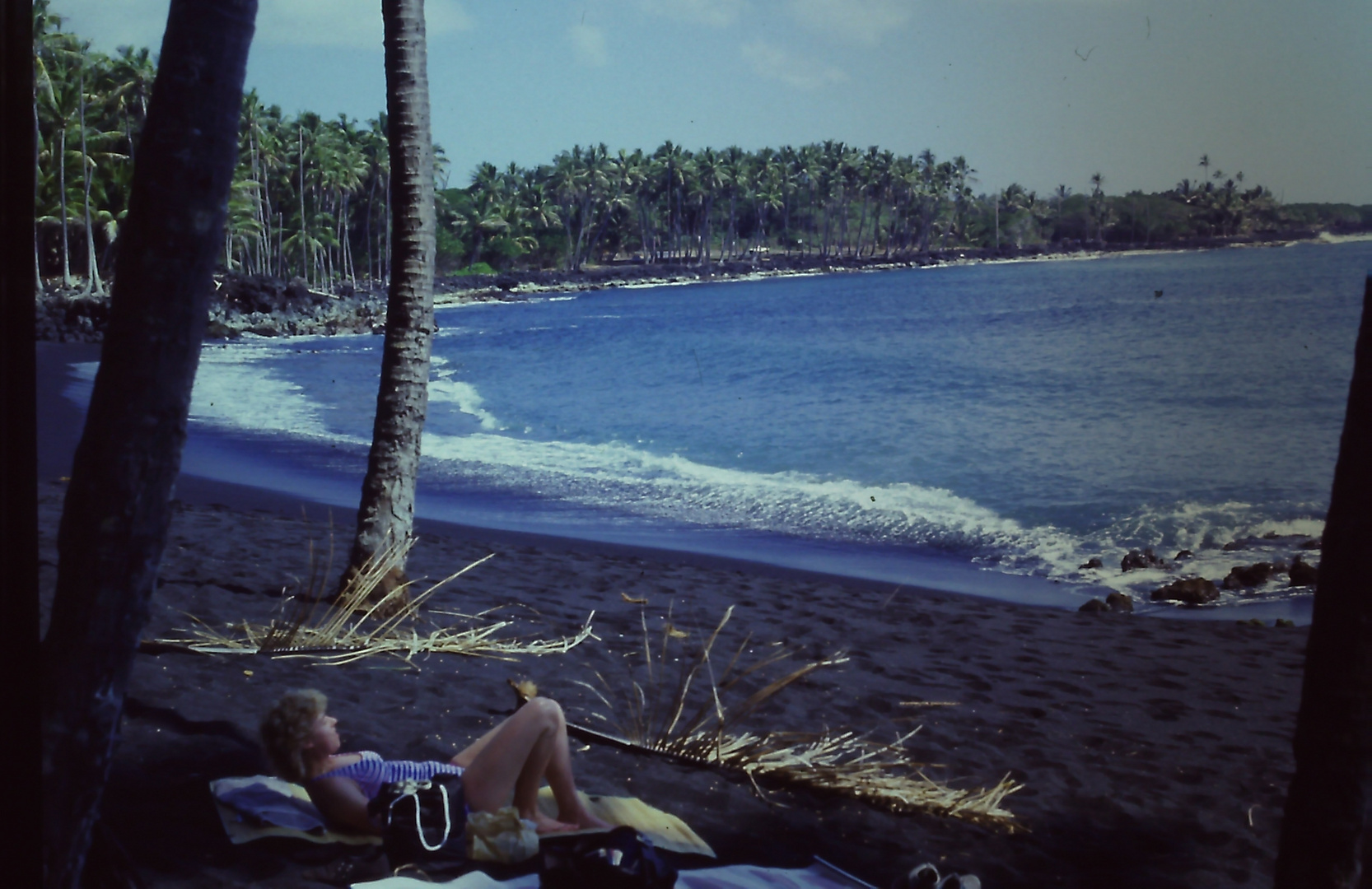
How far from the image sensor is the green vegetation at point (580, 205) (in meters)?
13.0

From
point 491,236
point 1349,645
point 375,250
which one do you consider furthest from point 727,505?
point 491,236

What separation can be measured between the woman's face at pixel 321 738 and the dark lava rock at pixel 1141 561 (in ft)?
24.8

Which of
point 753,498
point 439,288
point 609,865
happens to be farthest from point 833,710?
point 439,288

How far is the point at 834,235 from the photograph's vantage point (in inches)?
3110

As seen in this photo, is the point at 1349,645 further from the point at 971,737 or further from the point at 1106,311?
the point at 1106,311

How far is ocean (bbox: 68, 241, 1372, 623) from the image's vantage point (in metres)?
9.51

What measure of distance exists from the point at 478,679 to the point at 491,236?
58.3 meters

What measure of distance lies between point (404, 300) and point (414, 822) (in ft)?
9.40

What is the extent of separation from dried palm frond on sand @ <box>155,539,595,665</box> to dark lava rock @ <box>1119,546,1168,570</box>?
5490 mm

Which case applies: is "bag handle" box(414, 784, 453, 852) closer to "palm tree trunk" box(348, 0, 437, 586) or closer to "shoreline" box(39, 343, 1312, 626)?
"palm tree trunk" box(348, 0, 437, 586)

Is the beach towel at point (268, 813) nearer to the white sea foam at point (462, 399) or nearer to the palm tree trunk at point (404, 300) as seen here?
the palm tree trunk at point (404, 300)

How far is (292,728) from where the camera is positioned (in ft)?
8.49

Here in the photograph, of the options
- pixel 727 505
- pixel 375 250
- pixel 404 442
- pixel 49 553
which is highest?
pixel 375 250

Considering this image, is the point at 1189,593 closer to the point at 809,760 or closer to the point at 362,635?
the point at 809,760
